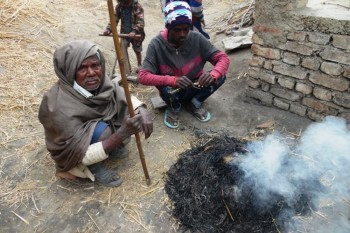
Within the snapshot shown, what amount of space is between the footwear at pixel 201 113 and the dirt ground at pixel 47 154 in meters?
0.08

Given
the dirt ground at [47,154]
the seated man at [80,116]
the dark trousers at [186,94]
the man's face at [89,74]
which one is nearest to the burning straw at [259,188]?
the dirt ground at [47,154]

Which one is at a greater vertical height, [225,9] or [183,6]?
[183,6]

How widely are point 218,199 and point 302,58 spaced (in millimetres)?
2006

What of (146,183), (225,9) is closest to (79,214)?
(146,183)

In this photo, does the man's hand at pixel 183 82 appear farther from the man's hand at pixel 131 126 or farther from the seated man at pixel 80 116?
the man's hand at pixel 131 126

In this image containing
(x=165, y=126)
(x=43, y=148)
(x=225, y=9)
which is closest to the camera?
(x=43, y=148)

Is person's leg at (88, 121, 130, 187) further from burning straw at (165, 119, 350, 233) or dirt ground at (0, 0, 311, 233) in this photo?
burning straw at (165, 119, 350, 233)

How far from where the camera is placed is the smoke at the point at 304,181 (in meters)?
2.58

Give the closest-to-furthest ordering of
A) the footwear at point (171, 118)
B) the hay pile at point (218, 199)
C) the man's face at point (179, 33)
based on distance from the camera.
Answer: the hay pile at point (218, 199) → the man's face at point (179, 33) → the footwear at point (171, 118)

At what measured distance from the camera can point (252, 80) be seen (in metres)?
4.19

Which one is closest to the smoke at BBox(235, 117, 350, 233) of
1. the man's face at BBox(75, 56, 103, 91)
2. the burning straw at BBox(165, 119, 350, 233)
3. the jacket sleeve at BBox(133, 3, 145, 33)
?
the burning straw at BBox(165, 119, 350, 233)

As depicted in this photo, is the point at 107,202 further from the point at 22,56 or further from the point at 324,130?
the point at 22,56

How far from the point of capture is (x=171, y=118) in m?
4.02

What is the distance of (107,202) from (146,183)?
43 centimetres
